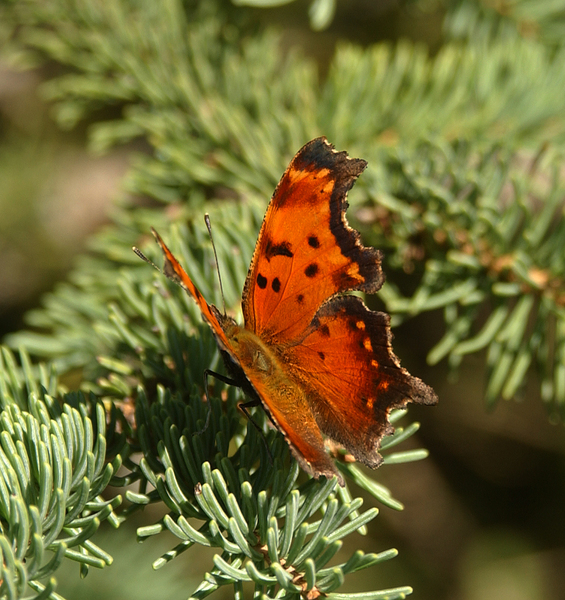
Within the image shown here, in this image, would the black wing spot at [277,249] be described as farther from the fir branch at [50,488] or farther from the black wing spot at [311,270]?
the fir branch at [50,488]

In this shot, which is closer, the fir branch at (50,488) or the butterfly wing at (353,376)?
the fir branch at (50,488)

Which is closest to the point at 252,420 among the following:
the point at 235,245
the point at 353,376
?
the point at 353,376

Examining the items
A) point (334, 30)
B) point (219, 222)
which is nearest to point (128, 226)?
point (219, 222)

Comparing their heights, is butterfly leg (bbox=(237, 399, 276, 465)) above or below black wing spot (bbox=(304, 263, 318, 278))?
below

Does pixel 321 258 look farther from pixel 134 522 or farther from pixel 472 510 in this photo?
pixel 472 510

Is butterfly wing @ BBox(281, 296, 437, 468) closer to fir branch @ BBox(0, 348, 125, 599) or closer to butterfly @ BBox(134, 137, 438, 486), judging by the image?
butterfly @ BBox(134, 137, 438, 486)

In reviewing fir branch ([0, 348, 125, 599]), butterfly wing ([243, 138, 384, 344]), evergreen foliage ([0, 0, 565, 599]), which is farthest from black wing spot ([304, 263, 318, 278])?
fir branch ([0, 348, 125, 599])

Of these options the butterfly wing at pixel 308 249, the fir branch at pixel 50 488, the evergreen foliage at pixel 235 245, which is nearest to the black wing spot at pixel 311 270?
the butterfly wing at pixel 308 249
